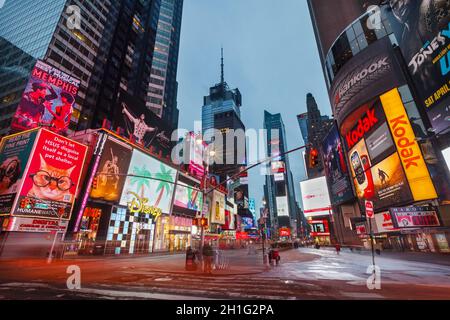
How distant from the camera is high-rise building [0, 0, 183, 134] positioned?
180ft

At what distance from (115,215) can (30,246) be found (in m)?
10.6

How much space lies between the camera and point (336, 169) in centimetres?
6216

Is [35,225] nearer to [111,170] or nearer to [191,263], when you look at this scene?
[111,170]

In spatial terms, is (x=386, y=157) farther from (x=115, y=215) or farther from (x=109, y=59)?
(x=109, y=59)

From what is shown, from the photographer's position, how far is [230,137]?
178 metres

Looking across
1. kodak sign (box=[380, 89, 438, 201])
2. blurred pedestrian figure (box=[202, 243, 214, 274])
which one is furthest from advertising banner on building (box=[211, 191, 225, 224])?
blurred pedestrian figure (box=[202, 243, 214, 274])

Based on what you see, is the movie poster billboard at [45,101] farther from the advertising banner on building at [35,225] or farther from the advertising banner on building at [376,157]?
the advertising banner on building at [376,157]

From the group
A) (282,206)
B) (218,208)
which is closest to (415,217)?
(218,208)

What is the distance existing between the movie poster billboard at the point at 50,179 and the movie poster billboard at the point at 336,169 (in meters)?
57.4

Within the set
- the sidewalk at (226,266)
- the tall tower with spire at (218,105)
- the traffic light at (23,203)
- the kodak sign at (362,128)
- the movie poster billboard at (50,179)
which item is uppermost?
the tall tower with spire at (218,105)

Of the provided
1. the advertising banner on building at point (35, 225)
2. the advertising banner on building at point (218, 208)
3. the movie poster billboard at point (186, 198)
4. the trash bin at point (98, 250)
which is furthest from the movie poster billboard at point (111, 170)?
the advertising banner on building at point (218, 208)

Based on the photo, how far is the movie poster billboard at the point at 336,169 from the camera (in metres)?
57.1

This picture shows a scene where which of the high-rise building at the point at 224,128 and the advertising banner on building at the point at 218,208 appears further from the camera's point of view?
the high-rise building at the point at 224,128
